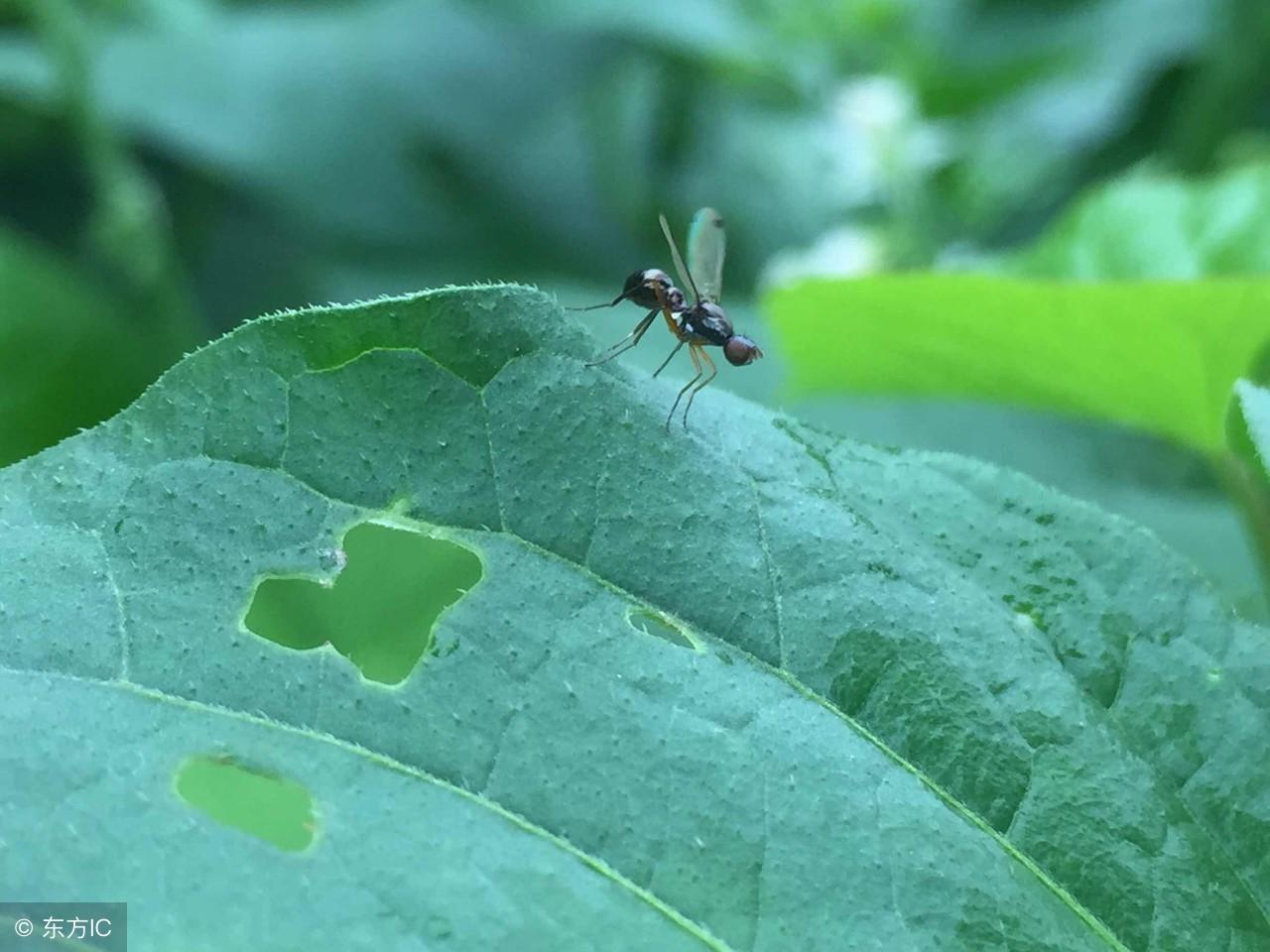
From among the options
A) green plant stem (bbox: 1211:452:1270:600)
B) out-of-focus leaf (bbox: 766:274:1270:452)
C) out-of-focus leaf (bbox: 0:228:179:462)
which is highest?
out-of-focus leaf (bbox: 0:228:179:462)

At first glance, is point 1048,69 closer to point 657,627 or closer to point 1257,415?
point 1257,415

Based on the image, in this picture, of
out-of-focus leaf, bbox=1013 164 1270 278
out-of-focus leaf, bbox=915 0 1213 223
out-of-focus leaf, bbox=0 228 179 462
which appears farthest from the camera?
out-of-focus leaf, bbox=915 0 1213 223

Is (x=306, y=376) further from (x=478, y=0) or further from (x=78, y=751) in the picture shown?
(x=478, y=0)

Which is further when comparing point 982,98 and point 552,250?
point 982,98

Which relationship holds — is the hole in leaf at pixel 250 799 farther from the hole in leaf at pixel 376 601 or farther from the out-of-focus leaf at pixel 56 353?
the out-of-focus leaf at pixel 56 353

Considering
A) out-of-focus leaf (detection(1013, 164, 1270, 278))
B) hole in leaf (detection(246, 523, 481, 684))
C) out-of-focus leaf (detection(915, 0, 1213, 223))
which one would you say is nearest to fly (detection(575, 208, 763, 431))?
hole in leaf (detection(246, 523, 481, 684))

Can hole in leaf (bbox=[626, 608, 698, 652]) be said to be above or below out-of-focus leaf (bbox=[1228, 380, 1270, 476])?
below

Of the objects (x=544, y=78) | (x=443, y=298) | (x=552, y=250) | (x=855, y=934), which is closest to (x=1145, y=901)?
(x=855, y=934)

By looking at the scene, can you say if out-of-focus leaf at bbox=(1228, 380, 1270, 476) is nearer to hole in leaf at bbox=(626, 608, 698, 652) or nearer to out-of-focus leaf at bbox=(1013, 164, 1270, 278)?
hole in leaf at bbox=(626, 608, 698, 652)
